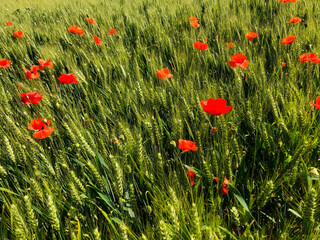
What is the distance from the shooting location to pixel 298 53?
1378 millimetres

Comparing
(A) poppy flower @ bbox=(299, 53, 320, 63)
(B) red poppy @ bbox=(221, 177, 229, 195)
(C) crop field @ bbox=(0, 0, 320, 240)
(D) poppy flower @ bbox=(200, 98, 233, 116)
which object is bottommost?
(B) red poppy @ bbox=(221, 177, 229, 195)

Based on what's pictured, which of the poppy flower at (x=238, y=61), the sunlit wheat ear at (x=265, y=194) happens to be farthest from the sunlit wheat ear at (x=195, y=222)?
the poppy flower at (x=238, y=61)

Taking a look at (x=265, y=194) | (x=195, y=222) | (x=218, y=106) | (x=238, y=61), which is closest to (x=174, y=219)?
(x=195, y=222)

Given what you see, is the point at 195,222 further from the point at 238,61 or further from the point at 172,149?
the point at 238,61

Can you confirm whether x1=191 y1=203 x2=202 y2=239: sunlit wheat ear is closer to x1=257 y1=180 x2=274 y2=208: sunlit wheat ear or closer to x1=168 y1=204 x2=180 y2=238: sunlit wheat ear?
x1=168 y1=204 x2=180 y2=238: sunlit wheat ear

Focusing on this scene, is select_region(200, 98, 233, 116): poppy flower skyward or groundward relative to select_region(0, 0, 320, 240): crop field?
skyward

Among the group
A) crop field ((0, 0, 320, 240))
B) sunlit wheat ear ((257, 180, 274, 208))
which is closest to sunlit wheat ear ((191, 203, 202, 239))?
crop field ((0, 0, 320, 240))

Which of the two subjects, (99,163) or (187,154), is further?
(187,154)

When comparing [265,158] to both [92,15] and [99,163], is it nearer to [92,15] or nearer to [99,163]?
[99,163]

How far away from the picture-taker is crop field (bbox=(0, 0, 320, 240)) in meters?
0.65

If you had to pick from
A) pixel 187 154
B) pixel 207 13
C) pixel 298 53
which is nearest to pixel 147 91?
pixel 187 154

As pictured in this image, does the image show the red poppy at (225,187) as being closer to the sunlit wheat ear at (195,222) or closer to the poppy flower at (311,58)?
the sunlit wheat ear at (195,222)

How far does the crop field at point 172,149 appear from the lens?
2.13 ft

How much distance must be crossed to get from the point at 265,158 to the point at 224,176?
0.24m
